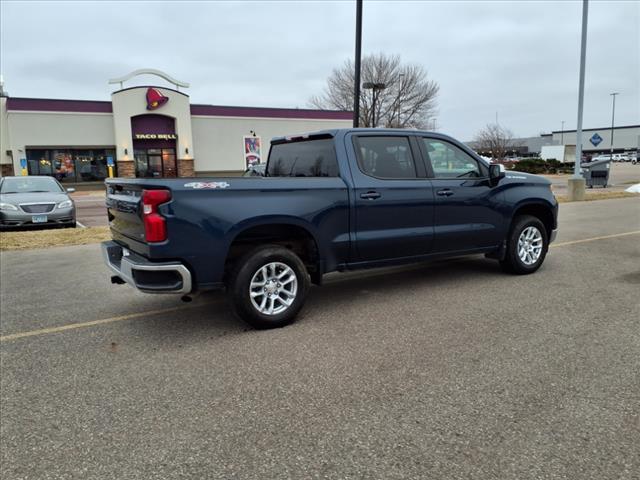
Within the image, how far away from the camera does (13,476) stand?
8.62 ft

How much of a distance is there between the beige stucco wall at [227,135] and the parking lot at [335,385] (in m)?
32.0

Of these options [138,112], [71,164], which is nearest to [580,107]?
[138,112]

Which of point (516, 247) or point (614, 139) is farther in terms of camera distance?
point (614, 139)

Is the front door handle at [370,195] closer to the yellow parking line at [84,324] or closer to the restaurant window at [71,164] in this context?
the yellow parking line at [84,324]

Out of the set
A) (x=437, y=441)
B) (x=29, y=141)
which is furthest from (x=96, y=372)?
(x=29, y=141)

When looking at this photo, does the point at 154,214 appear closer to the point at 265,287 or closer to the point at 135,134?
the point at 265,287

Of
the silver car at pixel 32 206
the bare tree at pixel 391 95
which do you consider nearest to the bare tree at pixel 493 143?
the bare tree at pixel 391 95

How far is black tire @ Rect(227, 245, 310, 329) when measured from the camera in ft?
15.0

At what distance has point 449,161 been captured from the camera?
6.10 m

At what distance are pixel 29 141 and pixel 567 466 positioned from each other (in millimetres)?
36028

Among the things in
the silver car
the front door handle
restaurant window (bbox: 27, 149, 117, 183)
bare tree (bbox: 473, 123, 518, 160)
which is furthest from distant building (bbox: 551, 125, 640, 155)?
the front door handle

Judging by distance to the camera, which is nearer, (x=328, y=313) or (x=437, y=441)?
(x=437, y=441)

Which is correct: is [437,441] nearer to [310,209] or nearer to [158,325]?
[310,209]

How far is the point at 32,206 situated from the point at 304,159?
8.62 meters
